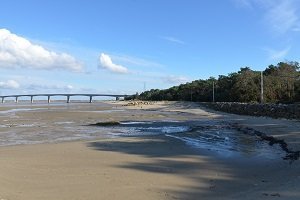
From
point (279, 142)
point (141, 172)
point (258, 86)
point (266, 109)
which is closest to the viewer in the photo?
point (141, 172)

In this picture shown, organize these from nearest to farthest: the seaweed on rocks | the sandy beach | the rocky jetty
A: the sandy beach < the seaweed on rocks < the rocky jetty

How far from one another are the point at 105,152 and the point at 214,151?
4299 mm

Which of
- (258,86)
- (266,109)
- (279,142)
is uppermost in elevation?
(258,86)

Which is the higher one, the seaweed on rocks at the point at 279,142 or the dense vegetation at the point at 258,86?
the dense vegetation at the point at 258,86

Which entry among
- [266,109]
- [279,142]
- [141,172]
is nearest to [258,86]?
[266,109]

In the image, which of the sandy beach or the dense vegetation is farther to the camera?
the dense vegetation

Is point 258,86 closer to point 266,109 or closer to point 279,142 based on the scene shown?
point 266,109

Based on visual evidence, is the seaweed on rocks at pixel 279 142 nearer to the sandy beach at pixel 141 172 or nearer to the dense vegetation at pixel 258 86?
the sandy beach at pixel 141 172

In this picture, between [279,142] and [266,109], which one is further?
[266,109]

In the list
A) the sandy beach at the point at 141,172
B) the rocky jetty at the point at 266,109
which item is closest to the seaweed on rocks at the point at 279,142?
the sandy beach at the point at 141,172

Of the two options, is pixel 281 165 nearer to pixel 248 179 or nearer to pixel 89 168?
pixel 248 179

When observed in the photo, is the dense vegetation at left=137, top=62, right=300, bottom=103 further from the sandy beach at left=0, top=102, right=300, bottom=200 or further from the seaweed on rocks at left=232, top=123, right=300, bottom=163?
the sandy beach at left=0, top=102, right=300, bottom=200

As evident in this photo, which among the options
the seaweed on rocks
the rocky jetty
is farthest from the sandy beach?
the rocky jetty

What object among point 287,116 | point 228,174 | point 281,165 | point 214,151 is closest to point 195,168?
point 228,174
